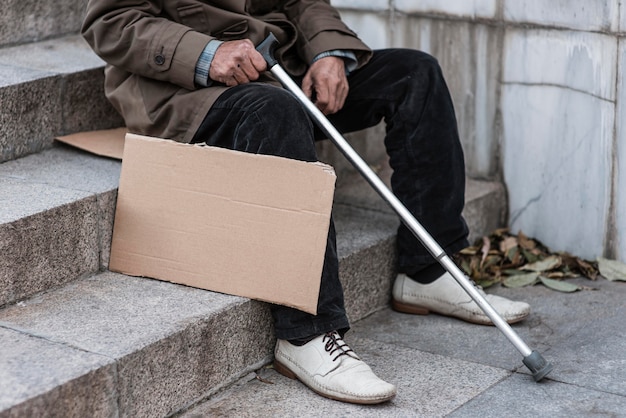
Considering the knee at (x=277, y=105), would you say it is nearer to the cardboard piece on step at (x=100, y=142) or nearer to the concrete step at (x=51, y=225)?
the concrete step at (x=51, y=225)

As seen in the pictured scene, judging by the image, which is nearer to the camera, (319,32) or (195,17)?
(195,17)

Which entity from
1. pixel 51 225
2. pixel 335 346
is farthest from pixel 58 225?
pixel 335 346

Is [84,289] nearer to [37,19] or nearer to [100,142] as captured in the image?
[100,142]

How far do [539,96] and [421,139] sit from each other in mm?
794

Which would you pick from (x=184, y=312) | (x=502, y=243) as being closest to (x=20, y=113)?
(x=184, y=312)

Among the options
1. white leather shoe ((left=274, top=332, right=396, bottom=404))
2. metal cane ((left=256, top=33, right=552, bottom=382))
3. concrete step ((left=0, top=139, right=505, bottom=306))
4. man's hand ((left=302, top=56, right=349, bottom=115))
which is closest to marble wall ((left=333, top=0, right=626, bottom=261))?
concrete step ((left=0, top=139, right=505, bottom=306))

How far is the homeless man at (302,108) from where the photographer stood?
2859mm

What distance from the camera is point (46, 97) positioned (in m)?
3.43

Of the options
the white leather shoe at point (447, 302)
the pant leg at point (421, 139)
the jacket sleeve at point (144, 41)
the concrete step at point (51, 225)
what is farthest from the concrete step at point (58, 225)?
the jacket sleeve at point (144, 41)

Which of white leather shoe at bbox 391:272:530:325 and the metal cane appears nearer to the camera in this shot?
the metal cane

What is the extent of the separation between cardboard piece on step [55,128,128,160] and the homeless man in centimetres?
24

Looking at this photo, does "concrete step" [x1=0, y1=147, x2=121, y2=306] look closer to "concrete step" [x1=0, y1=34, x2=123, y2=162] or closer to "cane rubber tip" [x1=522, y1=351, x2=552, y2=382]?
"concrete step" [x1=0, y1=34, x2=123, y2=162]

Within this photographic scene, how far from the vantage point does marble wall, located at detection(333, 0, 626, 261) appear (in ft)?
12.1

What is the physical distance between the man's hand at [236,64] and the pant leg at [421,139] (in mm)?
560
